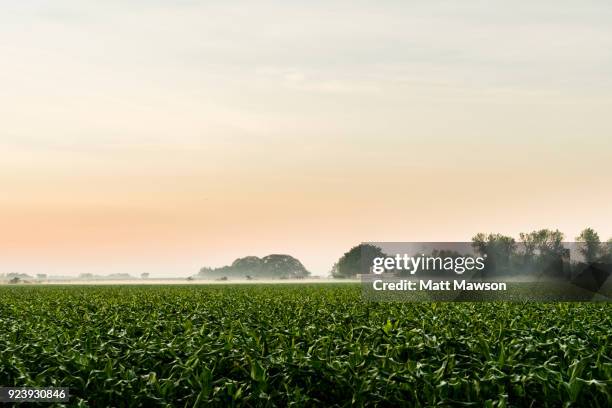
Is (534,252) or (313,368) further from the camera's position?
(534,252)

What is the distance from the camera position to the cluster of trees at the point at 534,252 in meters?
50.3

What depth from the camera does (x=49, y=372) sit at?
10.7 m

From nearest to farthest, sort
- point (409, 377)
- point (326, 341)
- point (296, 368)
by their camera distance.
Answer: point (409, 377), point (296, 368), point (326, 341)

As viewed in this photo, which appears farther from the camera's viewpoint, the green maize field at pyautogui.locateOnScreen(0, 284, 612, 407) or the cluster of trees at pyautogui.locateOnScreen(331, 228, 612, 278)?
the cluster of trees at pyautogui.locateOnScreen(331, 228, 612, 278)

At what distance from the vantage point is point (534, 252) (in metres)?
101

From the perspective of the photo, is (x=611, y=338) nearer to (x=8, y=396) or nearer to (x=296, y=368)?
(x=296, y=368)

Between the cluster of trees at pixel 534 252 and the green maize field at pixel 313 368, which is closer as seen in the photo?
the green maize field at pixel 313 368

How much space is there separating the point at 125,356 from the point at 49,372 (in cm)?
120

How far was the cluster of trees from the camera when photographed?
50312 millimetres

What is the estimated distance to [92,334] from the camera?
14273 mm

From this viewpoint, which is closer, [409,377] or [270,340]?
[409,377]

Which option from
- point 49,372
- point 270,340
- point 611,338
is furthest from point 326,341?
point 611,338

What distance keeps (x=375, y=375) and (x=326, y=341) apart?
2.95 m

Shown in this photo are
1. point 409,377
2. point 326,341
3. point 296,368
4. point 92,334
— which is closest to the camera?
point 409,377
